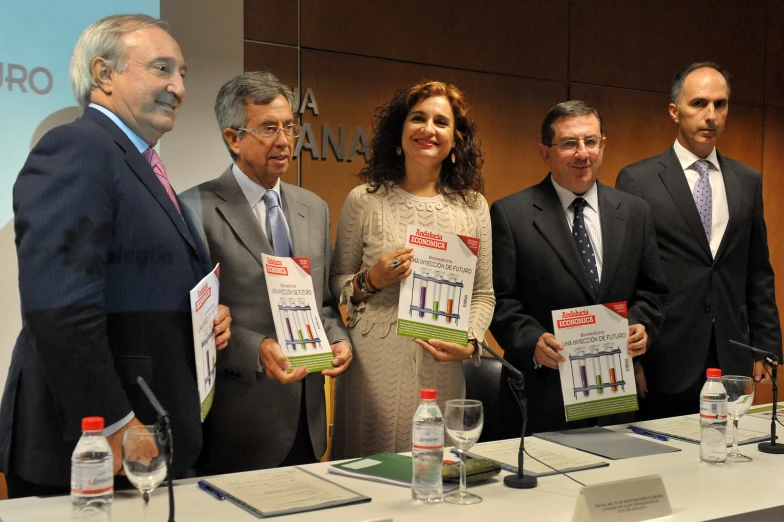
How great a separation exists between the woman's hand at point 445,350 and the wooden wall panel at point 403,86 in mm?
2126

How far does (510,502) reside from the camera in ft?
6.25

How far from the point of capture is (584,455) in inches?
92.7

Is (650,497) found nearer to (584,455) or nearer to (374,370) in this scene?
(584,455)

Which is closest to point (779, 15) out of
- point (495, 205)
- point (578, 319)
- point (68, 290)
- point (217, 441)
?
point (495, 205)

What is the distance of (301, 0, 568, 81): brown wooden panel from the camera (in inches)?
188

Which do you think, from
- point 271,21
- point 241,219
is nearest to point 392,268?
point 241,219

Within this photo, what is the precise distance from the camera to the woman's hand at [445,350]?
2.78 metres

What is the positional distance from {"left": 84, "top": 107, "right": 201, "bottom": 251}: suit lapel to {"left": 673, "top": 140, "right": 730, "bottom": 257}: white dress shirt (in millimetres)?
2315

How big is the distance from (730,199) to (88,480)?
9.60ft

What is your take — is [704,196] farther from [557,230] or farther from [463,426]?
[463,426]

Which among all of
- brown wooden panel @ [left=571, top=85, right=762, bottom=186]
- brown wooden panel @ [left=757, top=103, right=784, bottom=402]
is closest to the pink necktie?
brown wooden panel @ [left=571, top=85, right=762, bottom=186]

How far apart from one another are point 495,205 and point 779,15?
4.59m

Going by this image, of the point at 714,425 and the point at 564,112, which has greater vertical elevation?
the point at 564,112

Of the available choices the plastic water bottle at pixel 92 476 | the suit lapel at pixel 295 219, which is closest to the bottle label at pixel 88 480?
the plastic water bottle at pixel 92 476
